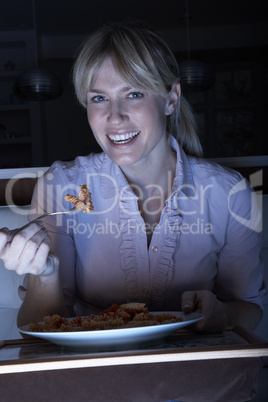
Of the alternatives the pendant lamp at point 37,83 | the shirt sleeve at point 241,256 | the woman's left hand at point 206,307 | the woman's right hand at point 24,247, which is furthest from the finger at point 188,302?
the pendant lamp at point 37,83

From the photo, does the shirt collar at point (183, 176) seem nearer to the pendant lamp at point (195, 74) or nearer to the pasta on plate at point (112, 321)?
the pasta on plate at point (112, 321)

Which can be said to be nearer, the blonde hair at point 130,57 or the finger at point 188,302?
the finger at point 188,302

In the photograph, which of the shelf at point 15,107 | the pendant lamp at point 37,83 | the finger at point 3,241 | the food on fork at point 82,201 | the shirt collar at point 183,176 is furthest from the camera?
the shelf at point 15,107

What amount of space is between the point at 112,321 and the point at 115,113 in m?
0.56

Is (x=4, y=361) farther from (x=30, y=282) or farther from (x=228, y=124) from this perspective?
(x=228, y=124)

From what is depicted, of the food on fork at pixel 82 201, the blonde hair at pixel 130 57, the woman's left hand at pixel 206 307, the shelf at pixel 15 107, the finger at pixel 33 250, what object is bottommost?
the woman's left hand at pixel 206 307

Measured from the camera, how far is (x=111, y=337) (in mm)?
704

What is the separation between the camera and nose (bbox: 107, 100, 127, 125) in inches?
47.5

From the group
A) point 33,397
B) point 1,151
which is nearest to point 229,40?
point 1,151

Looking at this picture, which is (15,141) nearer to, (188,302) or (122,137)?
(122,137)

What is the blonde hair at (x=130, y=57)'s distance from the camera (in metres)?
1.21

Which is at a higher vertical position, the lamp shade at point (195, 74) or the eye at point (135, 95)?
the lamp shade at point (195, 74)

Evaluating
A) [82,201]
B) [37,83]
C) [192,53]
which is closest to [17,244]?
[82,201]

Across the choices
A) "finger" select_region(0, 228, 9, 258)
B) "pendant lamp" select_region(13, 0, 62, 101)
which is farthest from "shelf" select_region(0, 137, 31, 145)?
"finger" select_region(0, 228, 9, 258)
